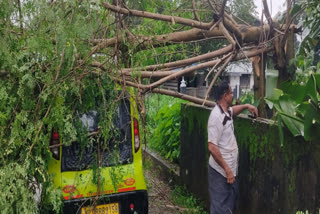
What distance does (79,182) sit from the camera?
16.0 feet

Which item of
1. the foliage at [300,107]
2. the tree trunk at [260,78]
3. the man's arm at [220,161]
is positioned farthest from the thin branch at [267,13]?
the man's arm at [220,161]

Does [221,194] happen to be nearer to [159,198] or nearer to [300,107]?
[300,107]

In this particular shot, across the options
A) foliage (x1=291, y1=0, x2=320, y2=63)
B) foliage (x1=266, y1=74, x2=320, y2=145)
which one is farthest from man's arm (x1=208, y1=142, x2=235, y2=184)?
foliage (x1=291, y1=0, x2=320, y2=63)

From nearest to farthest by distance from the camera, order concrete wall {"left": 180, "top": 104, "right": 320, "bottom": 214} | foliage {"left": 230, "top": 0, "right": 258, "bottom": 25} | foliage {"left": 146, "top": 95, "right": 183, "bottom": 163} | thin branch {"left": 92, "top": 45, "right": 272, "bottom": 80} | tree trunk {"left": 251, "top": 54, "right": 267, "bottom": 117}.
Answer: concrete wall {"left": 180, "top": 104, "right": 320, "bottom": 214} < thin branch {"left": 92, "top": 45, "right": 272, "bottom": 80} < tree trunk {"left": 251, "top": 54, "right": 267, "bottom": 117} < foliage {"left": 230, "top": 0, "right": 258, "bottom": 25} < foliage {"left": 146, "top": 95, "right": 183, "bottom": 163}

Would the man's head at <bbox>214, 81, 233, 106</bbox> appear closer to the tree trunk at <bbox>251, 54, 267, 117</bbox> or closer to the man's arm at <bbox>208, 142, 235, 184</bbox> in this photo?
the man's arm at <bbox>208, 142, 235, 184</bbox>

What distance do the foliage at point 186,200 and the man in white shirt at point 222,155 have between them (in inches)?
70.6

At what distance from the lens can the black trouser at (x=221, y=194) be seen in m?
4.89

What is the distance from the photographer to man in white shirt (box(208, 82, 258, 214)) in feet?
15.7

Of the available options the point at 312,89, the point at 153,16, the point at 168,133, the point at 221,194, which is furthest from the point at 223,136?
the point at 168,133

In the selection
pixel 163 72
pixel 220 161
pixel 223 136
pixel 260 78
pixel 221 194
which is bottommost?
pixel 221 194

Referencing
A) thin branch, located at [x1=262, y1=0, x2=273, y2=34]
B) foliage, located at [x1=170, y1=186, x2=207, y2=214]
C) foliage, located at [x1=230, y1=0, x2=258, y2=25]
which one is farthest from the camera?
foliage, located at [x1=230, y1=0, x2=258, y2=25]

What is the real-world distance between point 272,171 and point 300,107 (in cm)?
108

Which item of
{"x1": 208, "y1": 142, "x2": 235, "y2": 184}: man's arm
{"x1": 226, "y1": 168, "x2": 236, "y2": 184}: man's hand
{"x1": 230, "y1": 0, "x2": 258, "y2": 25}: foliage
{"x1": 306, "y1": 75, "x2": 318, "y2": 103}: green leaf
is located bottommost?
{"x1": 226, "y1": 168, "x2": 236, "y2": 184}: man's hand

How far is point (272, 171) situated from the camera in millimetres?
4848
